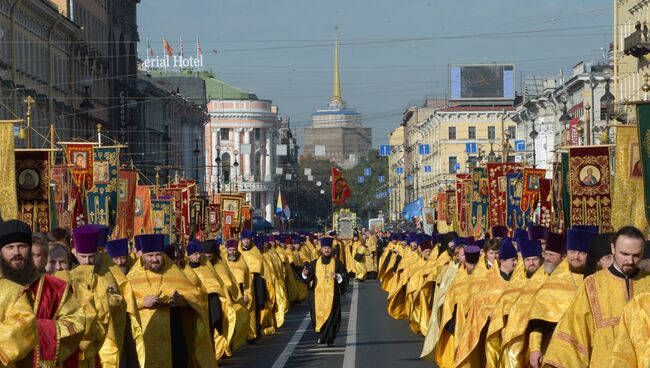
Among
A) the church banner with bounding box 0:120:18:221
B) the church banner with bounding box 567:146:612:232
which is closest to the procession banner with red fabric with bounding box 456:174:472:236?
the church banner with bounding box 567:146:612:232

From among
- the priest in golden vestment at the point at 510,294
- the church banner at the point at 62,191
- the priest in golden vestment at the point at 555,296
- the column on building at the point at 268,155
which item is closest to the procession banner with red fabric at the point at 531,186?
the church banner at the point at 62,191

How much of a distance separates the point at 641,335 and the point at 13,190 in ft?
43.3

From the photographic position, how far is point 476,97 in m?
132

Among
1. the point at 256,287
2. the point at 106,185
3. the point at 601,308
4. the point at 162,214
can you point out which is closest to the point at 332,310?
the point at 256,287

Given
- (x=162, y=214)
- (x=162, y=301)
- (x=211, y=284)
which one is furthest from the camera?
(x=162, y=214)

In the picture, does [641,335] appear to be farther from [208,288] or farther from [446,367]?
[208,288]

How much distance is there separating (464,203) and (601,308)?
3257 cm

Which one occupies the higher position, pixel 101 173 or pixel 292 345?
pixel 101 173

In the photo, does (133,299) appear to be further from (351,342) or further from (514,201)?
(514,201)

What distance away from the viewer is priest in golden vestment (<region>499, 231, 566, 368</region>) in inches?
525

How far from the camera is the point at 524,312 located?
1341 centimetres

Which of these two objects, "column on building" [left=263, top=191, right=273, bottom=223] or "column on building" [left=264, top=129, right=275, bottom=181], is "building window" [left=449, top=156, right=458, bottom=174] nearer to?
"column on building" [left=263, top=191, right=273, bottom=223]

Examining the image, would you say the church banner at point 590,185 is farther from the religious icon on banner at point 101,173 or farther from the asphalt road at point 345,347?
the religious icon on banner at point 101,173

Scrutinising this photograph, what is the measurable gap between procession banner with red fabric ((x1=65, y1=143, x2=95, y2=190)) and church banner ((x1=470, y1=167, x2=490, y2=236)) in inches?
426
